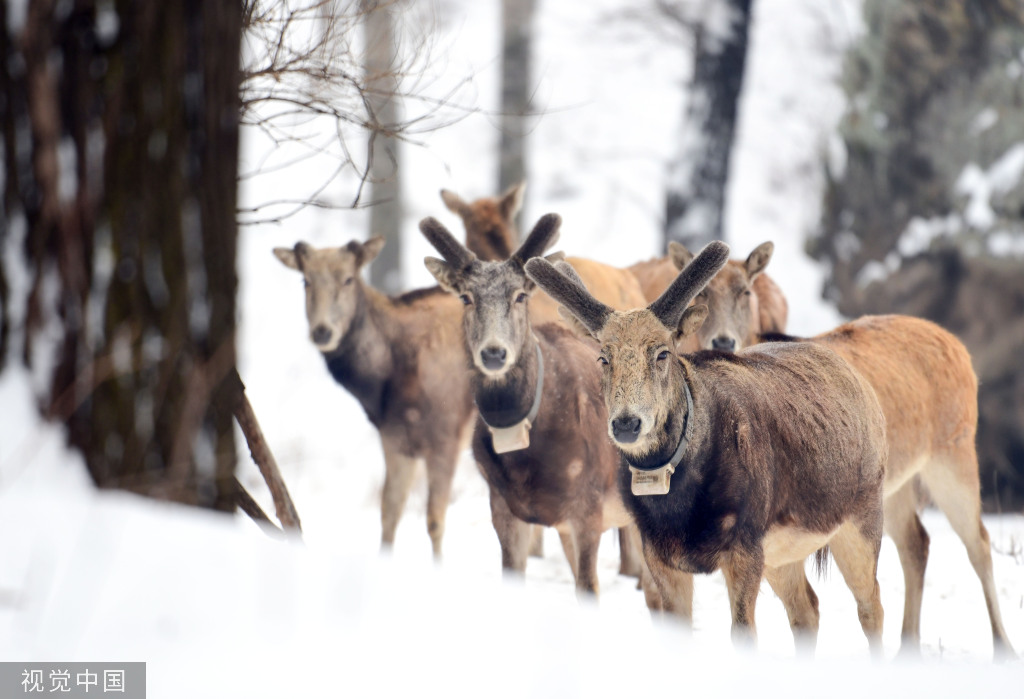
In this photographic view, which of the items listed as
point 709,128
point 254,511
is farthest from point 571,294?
point 709,128

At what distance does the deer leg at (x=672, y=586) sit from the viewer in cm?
484

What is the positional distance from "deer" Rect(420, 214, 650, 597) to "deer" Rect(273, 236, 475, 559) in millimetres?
2060

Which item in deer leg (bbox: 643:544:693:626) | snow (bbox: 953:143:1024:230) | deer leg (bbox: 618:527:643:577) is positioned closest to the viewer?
deer leg (bbox: 643:544:693:626)

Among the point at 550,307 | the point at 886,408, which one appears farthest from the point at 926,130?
the point at 886,408

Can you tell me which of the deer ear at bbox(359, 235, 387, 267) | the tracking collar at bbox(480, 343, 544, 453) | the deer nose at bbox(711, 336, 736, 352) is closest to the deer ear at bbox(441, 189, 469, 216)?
the deer ear at bbox(359, 235, 387, 267)

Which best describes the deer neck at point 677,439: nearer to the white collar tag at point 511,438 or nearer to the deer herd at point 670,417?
the deer herd at point 670,417

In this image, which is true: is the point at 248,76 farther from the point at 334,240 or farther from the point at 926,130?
the point at 334,240

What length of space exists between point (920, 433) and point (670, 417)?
2541 mm

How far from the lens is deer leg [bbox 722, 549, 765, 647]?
466cm

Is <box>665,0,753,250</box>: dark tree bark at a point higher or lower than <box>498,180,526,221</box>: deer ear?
higher

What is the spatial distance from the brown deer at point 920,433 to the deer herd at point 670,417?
14 mm

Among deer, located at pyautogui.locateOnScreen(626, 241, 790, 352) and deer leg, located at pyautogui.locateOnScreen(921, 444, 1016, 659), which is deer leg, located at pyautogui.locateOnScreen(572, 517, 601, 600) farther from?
deer leg, located at pyautogui.locateOnScreen(921, 444, 1016, 659)

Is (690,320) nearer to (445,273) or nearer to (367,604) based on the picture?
(445,273)

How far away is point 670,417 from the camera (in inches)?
187
